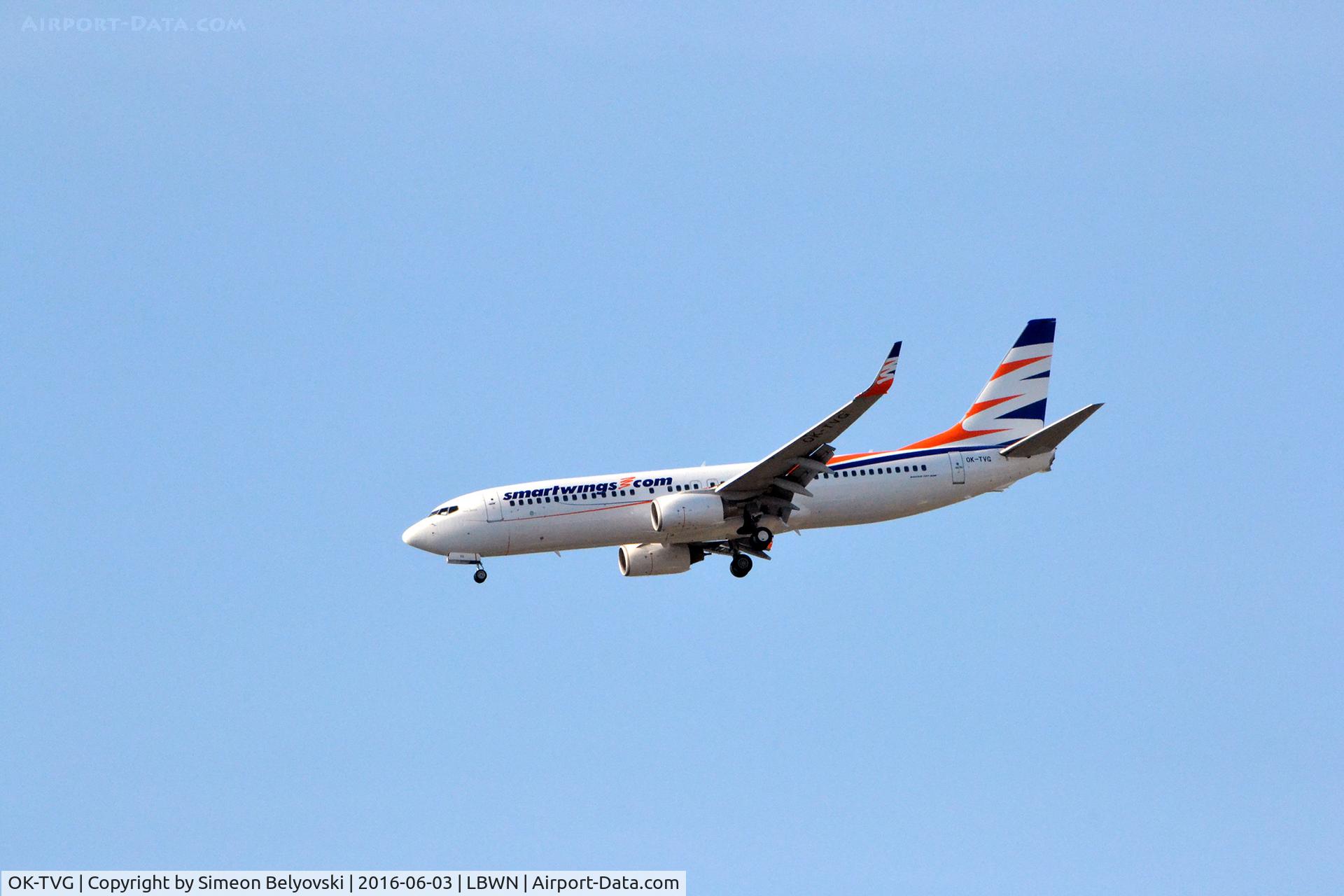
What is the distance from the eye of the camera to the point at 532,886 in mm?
37625

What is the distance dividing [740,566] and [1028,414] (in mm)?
11007

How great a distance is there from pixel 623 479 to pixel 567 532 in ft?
7.67

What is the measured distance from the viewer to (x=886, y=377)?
147 feet

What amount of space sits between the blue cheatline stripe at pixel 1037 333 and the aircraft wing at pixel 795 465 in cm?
1061

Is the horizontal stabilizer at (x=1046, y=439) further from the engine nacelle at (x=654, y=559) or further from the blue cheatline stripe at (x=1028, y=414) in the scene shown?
the engine nacelle at (x=654, y=559)

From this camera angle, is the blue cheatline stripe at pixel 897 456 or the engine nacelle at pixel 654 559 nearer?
the blue cheatline stripe at pixel 897 456

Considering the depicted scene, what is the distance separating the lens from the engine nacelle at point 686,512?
49344mm

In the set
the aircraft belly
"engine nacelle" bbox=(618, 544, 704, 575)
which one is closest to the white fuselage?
the aircraft belly

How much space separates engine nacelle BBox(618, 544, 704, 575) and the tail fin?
26.4ft

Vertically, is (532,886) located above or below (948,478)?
below

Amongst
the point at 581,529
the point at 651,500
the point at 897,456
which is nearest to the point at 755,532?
the point at 651,500

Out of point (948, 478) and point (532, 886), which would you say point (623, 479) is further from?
point (532, 886)

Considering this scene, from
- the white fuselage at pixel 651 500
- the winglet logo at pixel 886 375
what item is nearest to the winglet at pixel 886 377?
the winglet logo at pixel 886 375

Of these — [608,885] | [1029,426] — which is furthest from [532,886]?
[1029,426]
